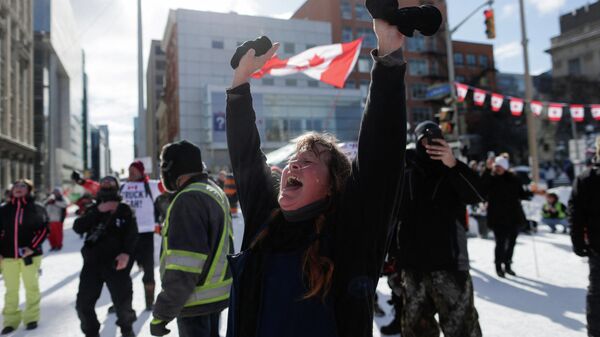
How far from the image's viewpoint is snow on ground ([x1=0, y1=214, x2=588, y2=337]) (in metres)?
5.14

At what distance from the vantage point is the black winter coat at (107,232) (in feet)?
15.1

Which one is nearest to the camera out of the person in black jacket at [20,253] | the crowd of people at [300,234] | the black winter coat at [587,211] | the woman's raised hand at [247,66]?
the crowd of people at [300,234]

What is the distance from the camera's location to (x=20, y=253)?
5.69 m

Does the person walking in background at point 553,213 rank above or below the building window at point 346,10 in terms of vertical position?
below

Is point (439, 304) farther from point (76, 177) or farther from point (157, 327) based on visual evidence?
point (76, 177)

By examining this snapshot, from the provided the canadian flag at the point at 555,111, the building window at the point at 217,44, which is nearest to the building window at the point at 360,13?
the building window at the point at 217,44

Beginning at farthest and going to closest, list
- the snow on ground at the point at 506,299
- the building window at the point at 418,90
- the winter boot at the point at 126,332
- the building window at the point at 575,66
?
the building window at the point at 575,66, the building window at the point at 418,90, the snow on ground at the point at 506,299, the winter boot at the point at 126,332

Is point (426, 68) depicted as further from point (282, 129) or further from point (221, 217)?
point (221, 217)

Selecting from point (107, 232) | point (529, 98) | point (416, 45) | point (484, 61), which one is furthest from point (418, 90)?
point (107, 232)

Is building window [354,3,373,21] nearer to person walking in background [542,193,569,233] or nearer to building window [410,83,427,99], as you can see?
building window [410,83,427,99]

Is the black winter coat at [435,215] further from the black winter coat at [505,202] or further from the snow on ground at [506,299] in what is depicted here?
the black winter coat at [505,202]

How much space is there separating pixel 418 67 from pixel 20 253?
56214mm

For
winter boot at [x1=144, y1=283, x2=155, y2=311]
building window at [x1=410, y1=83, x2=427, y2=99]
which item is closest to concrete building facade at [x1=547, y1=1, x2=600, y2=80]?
building window at [x1=410, y1=83, x2=427, y2=99]

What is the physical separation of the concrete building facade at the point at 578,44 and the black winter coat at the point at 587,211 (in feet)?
227
